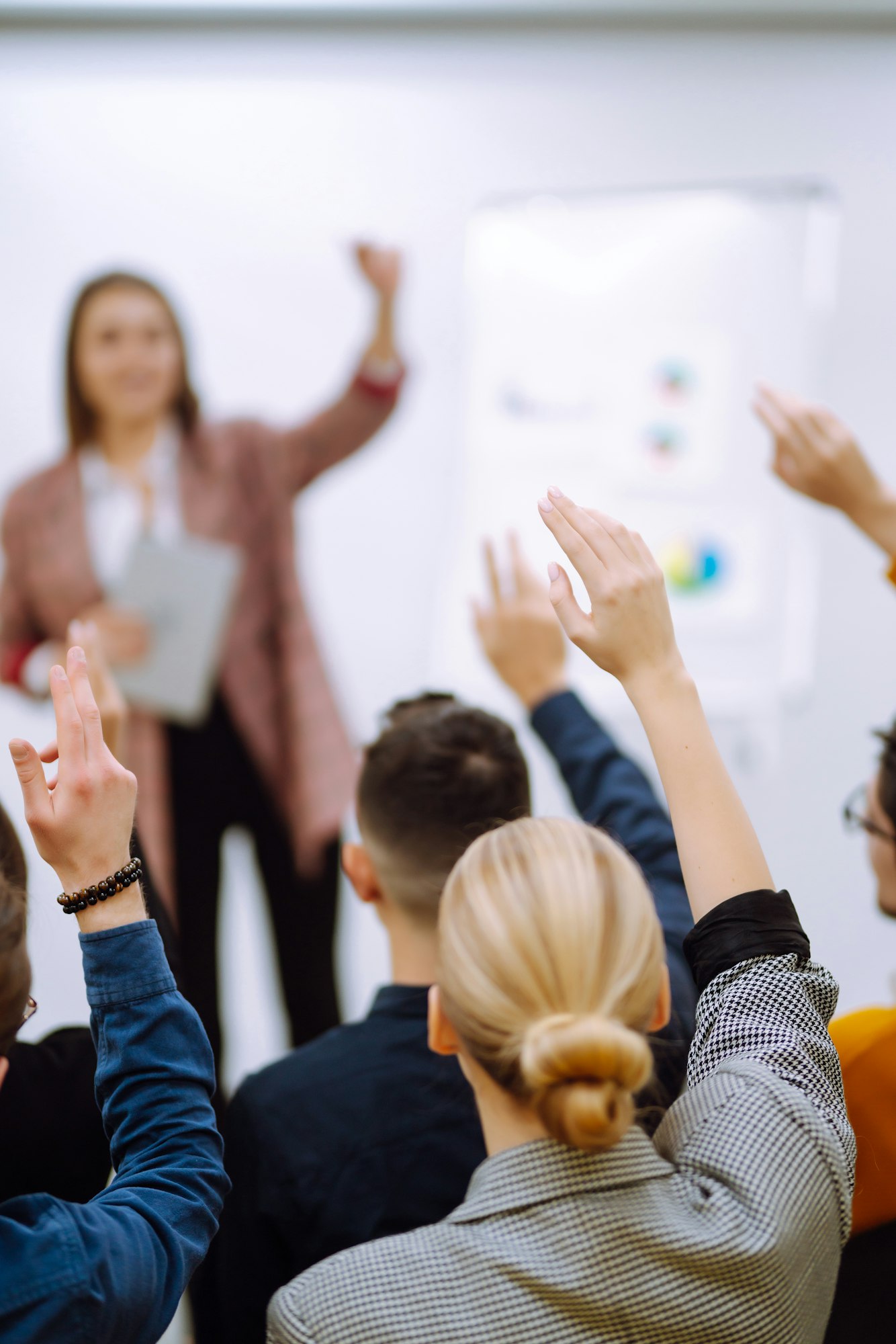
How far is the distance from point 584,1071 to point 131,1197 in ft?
0.94

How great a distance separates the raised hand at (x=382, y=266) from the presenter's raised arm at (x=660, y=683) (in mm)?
1305

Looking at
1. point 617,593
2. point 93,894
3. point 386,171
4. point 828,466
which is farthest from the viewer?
point 386,171

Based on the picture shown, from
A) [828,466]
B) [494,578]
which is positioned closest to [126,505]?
[494,578]

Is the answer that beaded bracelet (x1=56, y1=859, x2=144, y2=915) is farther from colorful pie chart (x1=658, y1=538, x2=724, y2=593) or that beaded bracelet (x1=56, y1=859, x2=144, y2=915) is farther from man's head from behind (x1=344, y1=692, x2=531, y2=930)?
colorful pie chart (x1=658, y1=538, x2=724, y2=593)

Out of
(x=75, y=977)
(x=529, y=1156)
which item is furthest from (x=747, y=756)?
(x=529, y=1156)

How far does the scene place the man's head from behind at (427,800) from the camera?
1.04 metres

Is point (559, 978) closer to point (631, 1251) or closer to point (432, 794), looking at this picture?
point (631, 1251)

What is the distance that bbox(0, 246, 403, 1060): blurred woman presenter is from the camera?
6.54ft

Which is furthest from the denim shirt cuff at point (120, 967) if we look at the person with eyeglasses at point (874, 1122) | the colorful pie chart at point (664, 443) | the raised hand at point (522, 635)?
the colorful pie chart at point (664, 443)

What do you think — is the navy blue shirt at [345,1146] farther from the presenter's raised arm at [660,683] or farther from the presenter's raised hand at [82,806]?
the presenter's raised hand at [82,806]

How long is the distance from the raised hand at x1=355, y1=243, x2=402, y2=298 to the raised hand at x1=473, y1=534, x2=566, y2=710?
840mm

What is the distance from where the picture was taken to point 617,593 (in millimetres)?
802

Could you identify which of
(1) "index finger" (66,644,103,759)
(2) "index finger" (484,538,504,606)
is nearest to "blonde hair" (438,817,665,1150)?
(1) "index finger" (66,644,103,759)

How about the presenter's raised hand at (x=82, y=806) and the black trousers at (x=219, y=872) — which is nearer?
the presenter's raised hand at (x=82, y=806)
